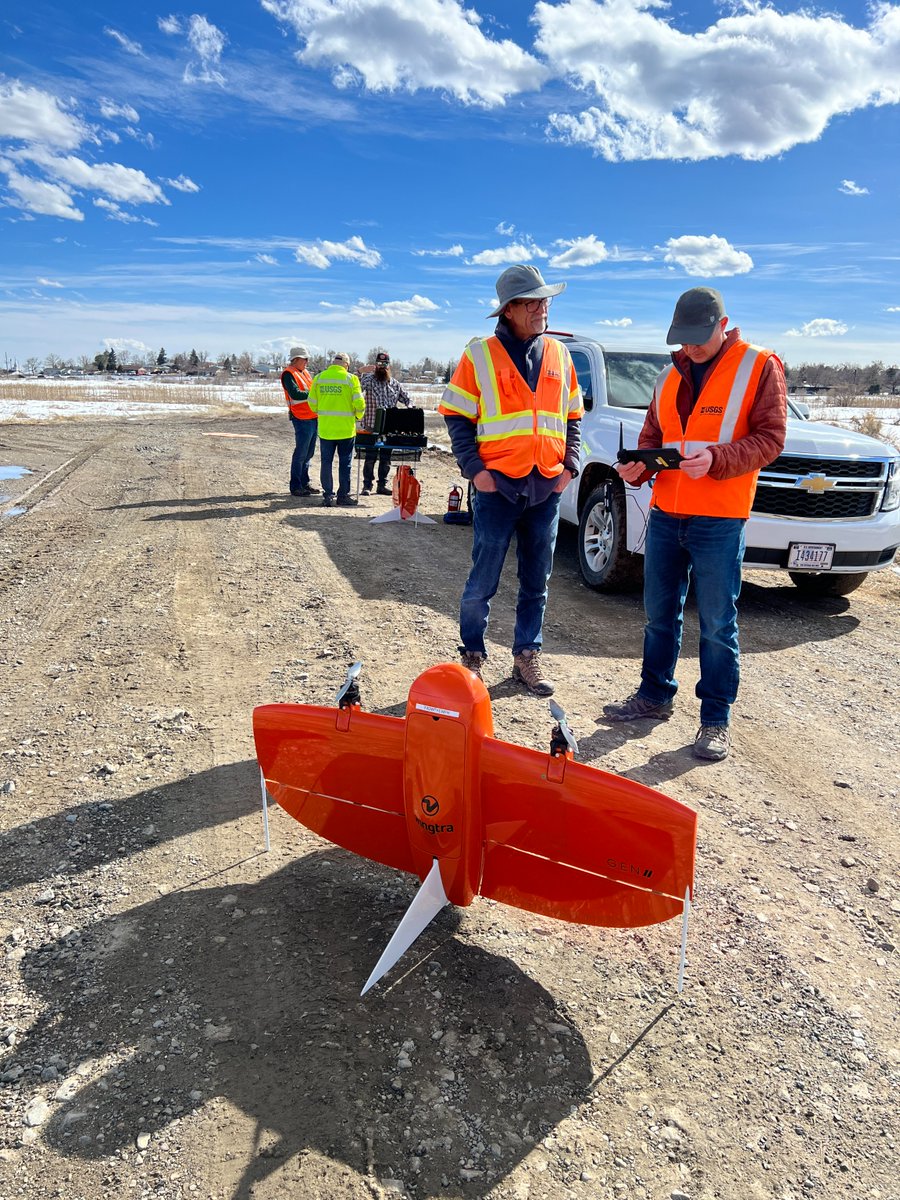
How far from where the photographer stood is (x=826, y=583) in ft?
23.5

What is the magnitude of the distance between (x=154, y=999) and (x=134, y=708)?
88.7 inches

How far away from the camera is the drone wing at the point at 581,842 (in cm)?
219

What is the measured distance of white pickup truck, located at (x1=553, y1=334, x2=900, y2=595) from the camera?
240 inches

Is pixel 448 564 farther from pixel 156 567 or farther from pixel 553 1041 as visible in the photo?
pixel 553 1041

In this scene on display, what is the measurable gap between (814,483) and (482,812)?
4.78 metres

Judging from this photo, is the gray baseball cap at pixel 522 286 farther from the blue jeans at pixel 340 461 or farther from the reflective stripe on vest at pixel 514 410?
the blue jeans at pixel 340 461

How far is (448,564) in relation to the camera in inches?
317

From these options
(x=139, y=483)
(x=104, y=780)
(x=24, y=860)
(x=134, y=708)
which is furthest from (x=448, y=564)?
(x=139, y=483)

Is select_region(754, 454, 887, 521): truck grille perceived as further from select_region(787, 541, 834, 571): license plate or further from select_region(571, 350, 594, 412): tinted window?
select_region(571, 350, 594, 412): tinted window

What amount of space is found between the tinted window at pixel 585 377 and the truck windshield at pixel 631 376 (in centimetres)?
16

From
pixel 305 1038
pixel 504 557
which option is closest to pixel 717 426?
pixel 504 557

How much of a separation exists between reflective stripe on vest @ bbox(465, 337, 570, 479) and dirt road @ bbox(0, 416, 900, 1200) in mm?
1375

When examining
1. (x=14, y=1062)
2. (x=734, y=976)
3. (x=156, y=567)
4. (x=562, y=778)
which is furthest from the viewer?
(x=156, y=567)

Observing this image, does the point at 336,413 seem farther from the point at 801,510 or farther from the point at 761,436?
the point at 761,436
